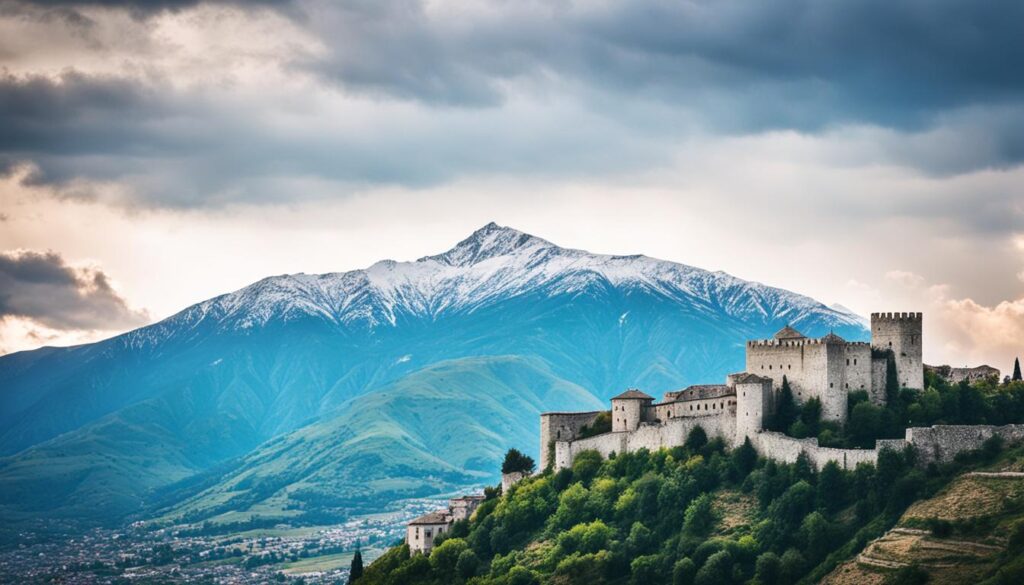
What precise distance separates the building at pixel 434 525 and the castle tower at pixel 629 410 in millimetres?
17161

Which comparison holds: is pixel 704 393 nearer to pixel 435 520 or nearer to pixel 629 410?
pixel 629 410

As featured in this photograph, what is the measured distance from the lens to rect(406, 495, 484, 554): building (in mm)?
137625

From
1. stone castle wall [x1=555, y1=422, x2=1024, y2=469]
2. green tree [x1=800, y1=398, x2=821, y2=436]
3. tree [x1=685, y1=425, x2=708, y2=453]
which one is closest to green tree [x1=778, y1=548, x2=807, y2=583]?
stone castle wall [x1=555, y1=422, x2=1024, y2=469]

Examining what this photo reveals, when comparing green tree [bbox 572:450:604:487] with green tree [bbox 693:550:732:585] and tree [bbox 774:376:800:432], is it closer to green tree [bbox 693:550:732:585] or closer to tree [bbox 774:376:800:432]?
tree [bbox 774:376:800:432]

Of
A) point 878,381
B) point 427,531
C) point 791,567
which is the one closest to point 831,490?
point 791,567

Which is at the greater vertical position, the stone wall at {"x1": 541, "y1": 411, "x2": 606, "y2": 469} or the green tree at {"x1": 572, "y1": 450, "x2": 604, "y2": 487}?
the stone wall at {"x1": 541, "y1": 411, "x2": 606, "y2": 469}

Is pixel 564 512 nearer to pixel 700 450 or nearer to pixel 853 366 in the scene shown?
pixel 700 450

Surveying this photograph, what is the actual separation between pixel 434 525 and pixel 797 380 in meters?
38.3

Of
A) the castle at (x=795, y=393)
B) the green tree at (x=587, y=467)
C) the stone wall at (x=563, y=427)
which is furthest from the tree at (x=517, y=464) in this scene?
the castle at (x=795, y=393)

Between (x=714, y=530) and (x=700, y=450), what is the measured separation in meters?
10.6

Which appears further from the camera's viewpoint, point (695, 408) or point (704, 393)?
point (704, 393)

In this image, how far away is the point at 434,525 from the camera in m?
138

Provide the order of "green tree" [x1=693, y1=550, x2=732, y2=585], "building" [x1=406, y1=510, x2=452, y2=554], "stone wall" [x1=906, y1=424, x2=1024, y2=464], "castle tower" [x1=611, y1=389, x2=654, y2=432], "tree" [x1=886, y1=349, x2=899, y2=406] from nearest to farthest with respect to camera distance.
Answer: "green tree" [x1=693, y1=550, x2=732, y2=585] < "stone wall" [x1=906, y1=424, x2=1024, y2=464] < "tree" [x1=886, y1=349, x2=899, y2=406] < "castle tower" [x1=611, y1=389, x2=654, y2=432] < "building" [x1=406, y1=510, x2=452, y2=554]

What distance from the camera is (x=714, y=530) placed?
11094 centimetres
